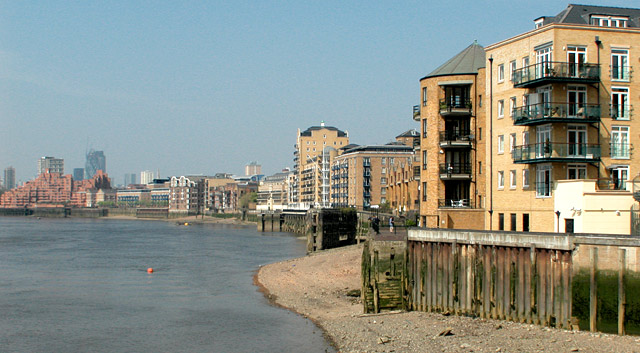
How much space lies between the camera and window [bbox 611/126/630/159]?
42875mm

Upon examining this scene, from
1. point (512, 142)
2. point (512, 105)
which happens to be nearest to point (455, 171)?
point (512, 142)

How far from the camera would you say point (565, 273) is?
28.4m

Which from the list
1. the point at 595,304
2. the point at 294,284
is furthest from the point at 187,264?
the point at 595,304

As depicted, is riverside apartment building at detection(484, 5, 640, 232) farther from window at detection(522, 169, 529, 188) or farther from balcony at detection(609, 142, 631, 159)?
window at detection(522, 169, 529, 188)

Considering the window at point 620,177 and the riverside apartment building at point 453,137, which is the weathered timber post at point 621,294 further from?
the riverside apartment building at point 453,137

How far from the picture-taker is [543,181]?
44.4 m

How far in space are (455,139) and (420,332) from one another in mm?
29228

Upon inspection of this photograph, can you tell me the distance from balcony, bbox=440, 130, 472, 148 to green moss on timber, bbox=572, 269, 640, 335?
29821 millimetres

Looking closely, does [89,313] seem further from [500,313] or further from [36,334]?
[500,313]

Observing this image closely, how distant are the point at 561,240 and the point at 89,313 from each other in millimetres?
30182

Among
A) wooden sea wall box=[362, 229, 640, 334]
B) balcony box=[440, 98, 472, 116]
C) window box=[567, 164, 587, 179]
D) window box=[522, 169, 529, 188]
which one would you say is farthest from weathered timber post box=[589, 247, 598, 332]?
balcony box=[440, 98, 472, 116]

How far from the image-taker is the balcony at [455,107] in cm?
5669

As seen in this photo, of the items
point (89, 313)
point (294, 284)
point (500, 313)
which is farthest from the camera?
point (294, 284)

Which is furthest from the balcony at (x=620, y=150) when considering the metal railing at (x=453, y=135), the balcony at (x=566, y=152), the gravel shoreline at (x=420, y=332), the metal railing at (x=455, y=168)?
the gravel shoreline at (x=420, y=332)
